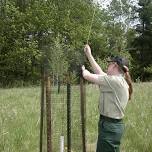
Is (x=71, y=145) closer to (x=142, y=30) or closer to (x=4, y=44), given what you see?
(x=4, y=44)

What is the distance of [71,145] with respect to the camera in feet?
25.1

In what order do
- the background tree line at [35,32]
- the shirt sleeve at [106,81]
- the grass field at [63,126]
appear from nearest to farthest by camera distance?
1. the shirt sleeve at [106,81]
2. the grass field at [63,126]
3. the background tree line at [35,32]

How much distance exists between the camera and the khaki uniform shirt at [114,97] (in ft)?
19.7

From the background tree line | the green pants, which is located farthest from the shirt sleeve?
the background tree line

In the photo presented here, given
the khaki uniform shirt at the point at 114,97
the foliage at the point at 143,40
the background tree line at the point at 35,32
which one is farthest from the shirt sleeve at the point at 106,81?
the foliage at the point at 143,40

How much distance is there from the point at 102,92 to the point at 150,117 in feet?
16.5

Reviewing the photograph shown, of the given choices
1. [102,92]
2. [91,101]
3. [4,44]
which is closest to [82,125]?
[102,92]

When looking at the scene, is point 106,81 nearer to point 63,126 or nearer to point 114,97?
point 114,97

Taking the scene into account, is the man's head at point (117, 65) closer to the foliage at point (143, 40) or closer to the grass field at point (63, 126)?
the grass field at point (63, 126)

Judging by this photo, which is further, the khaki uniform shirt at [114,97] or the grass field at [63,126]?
the grass field at [63,126]

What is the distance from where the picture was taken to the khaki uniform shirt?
601 centimetres

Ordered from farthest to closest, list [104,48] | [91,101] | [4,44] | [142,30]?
[142,30] → [104,48] → [4,44] → [91,101]

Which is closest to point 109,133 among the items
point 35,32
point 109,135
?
point 109,135

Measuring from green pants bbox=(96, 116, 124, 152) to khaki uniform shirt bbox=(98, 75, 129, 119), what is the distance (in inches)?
3.1
